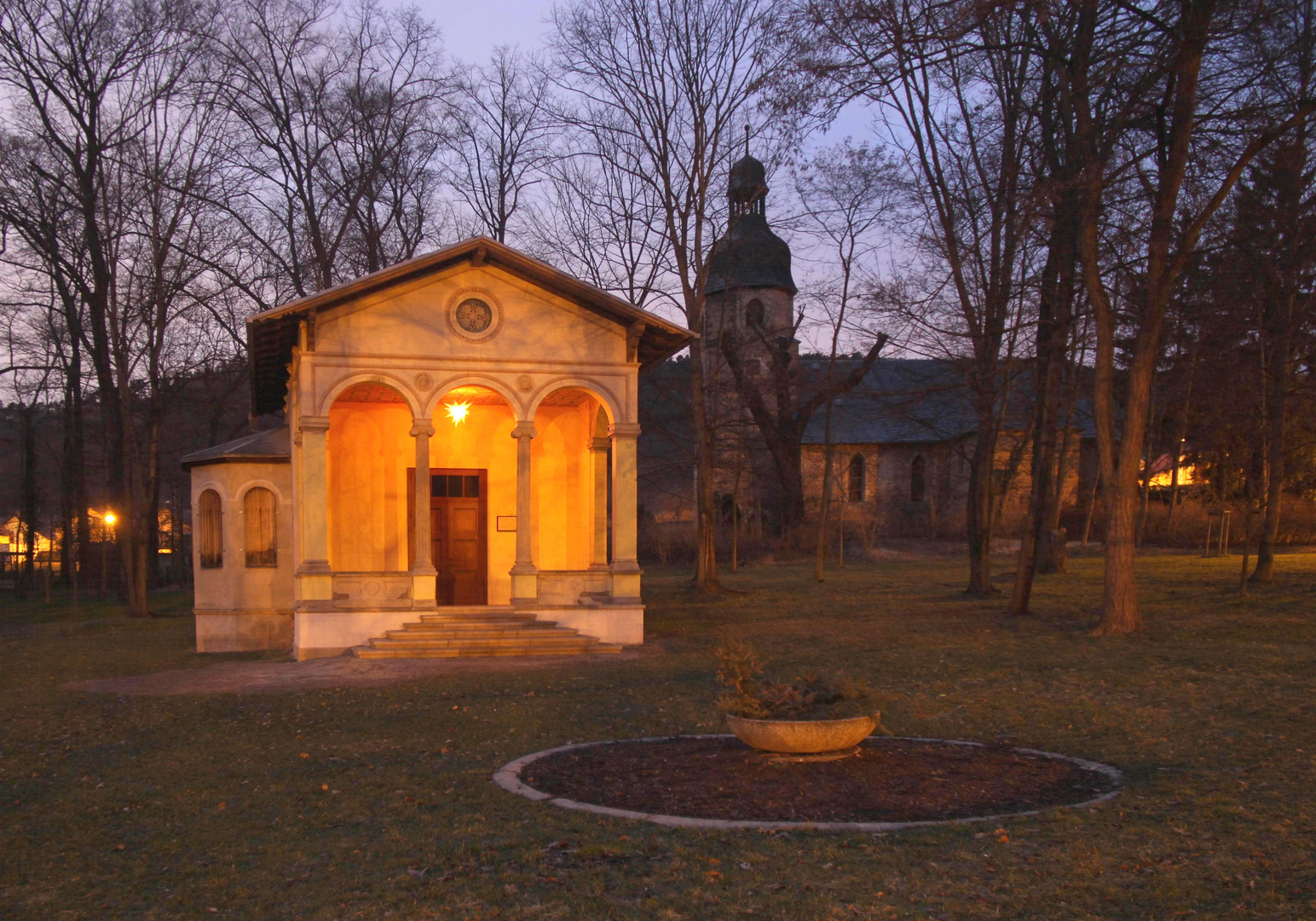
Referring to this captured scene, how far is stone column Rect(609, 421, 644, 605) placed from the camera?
16.9 m

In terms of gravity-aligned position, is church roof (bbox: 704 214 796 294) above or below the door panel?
above

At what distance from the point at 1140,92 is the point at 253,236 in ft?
73.9

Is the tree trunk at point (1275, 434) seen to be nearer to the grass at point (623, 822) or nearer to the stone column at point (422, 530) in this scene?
the grass at point (623, 822)

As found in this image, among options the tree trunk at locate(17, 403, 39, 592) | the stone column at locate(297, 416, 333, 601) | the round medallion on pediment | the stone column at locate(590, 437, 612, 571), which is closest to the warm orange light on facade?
the round medallion on pediment

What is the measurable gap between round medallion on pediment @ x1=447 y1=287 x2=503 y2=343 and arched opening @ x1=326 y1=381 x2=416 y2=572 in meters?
2.16

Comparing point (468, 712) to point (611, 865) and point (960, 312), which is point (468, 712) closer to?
point (611, 865)

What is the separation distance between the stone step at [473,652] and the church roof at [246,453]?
4.13 metres

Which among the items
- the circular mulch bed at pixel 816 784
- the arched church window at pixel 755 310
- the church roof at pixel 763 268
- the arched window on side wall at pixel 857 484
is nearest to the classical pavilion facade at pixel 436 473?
the circular mulch bed at pixel 816 784

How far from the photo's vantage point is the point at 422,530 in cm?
1639

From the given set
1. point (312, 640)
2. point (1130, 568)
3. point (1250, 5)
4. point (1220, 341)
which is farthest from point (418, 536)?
point (1220, 341)

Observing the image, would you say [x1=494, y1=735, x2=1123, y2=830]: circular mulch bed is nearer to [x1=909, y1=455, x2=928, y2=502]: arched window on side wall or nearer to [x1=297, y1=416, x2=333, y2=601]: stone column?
[x1=297, y1=416, x2=333, y2=601]: stone column

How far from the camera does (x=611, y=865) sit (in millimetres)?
5664

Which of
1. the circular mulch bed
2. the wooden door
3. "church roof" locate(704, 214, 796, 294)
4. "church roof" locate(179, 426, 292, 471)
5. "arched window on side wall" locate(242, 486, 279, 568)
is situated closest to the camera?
the circular mulch bed

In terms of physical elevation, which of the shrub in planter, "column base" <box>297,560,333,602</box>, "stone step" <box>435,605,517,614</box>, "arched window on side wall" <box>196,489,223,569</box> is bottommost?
"stone step" <box>435,605,517,614</box>
